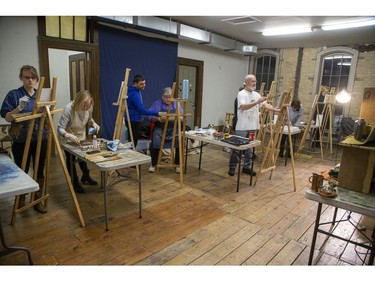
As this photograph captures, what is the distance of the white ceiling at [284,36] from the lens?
4742 mm

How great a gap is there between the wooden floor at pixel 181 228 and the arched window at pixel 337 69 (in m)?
4.57

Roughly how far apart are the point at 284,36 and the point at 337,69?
2022 millimetres

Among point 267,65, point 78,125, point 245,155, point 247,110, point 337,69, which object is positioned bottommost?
point 245,155

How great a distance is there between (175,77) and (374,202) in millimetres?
Result: 4908

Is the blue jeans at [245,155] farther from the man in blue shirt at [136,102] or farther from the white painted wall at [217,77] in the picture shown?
the white painted wall at [217,77]

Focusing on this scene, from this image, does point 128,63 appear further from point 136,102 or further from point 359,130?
point 359,130

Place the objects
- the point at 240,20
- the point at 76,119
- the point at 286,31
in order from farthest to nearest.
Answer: the point at 286,31
the point at 240,20
the point at 76,119

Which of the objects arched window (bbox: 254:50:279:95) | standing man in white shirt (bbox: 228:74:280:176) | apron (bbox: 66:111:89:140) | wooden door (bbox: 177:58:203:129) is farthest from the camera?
arched window (bbox: 254:50:279:95)

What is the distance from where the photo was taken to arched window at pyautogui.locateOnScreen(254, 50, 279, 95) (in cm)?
778

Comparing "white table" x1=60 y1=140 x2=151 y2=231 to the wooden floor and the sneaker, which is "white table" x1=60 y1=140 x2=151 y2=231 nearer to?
the wooden floor

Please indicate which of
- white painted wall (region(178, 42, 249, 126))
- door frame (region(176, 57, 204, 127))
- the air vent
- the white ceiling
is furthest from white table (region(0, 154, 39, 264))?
door frame (region(176, 57, 204, 127))

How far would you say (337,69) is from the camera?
Result: 6934mm

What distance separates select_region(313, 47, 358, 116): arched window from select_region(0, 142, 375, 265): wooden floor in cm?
457

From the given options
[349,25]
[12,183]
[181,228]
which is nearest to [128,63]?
[181,228]
